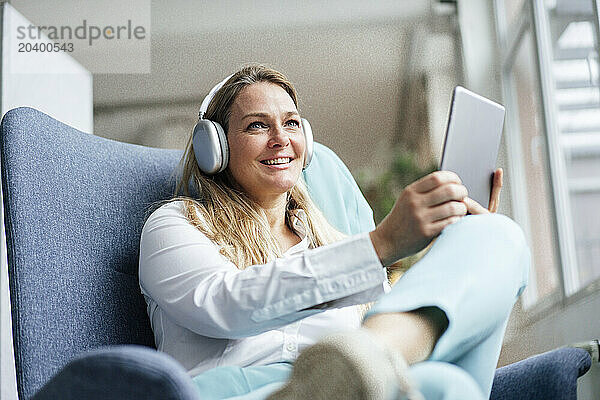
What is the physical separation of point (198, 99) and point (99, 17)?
0.44m

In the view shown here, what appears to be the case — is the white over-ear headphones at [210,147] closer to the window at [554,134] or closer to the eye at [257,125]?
the eye at [257,125]

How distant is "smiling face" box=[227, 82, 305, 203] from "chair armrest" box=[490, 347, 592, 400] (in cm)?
52

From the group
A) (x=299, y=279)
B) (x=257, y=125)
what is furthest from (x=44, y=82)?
(x=299, y=279)

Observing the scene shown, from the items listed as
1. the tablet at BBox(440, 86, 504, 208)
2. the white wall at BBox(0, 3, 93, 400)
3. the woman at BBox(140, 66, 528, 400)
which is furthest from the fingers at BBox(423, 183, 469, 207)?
the white wall at BBox(0, 3, 93, 400)

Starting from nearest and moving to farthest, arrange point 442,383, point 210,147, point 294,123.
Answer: point 442,383 < point 210,147 < point 294,123

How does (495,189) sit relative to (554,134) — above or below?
below

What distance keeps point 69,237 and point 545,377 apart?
29.8 inches

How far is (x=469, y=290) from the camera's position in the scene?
75cm

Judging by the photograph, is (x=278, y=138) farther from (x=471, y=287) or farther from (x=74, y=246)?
(x=471, y=287)

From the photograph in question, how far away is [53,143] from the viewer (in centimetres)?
126

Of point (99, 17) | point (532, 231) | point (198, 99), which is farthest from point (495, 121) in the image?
point (99, 17)

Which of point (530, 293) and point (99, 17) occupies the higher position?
point (99, 17)

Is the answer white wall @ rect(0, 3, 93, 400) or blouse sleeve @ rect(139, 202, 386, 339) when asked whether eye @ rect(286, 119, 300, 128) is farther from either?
white wall @ rect(0, 3, 93, 400)

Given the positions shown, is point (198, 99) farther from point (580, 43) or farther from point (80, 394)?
point (80, 394)
